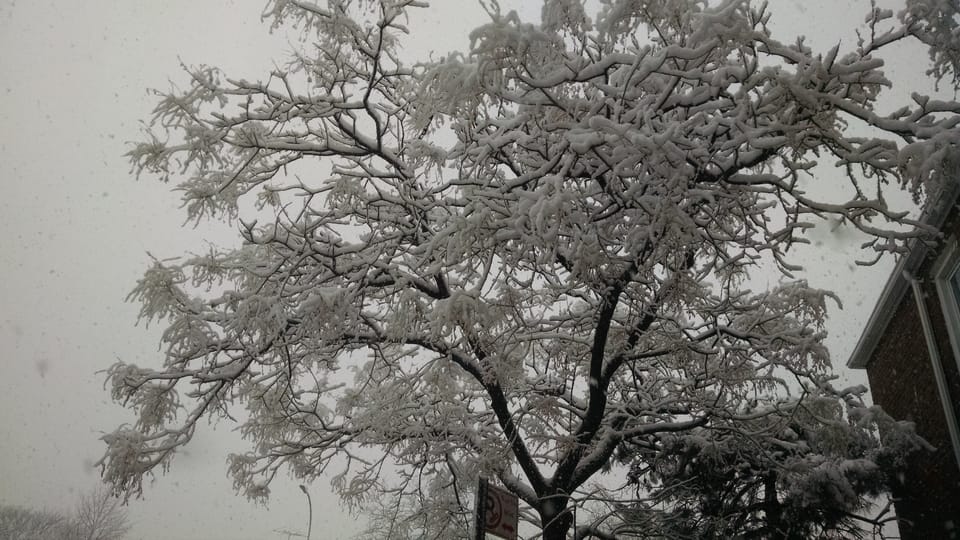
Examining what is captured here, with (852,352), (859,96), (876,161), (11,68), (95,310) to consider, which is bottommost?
(876,161)

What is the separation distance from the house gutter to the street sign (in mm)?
7042

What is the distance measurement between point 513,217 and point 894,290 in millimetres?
8868

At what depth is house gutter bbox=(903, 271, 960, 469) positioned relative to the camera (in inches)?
333

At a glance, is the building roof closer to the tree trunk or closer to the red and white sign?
the tree trunk

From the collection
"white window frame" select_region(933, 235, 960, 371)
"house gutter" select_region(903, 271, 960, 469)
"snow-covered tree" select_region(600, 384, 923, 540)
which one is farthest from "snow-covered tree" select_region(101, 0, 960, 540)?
"house gutter" select_region(903, 271, 960, 469)

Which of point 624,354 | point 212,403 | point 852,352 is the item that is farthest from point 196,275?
point 852,352

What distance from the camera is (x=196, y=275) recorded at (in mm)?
7215

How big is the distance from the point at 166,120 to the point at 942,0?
20.3ft

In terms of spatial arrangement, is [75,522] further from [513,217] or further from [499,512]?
[513,217]

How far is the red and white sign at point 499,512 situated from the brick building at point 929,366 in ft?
18.2

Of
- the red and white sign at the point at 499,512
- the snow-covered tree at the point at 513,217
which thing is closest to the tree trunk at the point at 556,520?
the snow-covered tree at the point at 513,217

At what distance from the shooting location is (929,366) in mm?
9422

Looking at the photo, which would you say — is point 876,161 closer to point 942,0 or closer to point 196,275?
point 942,0

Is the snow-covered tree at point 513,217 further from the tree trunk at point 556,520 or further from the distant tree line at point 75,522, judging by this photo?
the distant tree line at point 75,522
